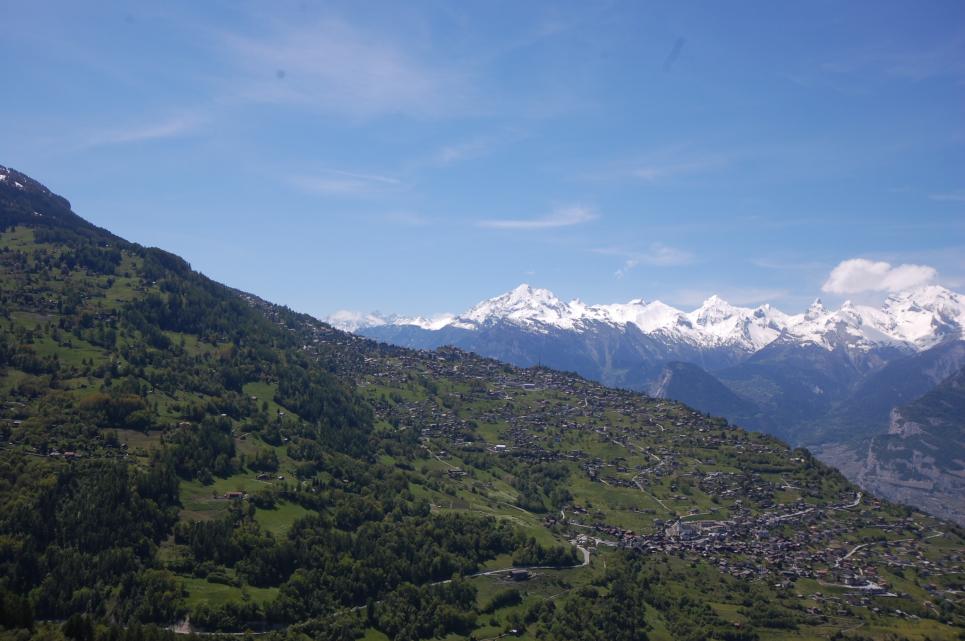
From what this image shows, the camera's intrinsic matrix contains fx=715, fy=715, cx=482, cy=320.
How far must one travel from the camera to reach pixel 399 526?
160625 millimetres

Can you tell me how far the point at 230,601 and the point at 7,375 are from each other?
9738 centimetres

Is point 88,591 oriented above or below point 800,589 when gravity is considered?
below

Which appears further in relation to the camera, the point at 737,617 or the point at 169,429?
the point at 169,429

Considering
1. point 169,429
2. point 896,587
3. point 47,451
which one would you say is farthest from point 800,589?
point 47,451

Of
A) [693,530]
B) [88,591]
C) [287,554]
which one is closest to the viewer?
[88,591]

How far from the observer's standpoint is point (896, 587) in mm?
155625

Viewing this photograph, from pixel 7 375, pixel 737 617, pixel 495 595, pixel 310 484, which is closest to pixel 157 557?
pixel 310 484

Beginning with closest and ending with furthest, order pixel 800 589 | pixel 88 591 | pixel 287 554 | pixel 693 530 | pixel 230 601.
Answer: pixel 88 591, pixel 230 601, pixel 287 554, pixel 800 589, pixel 693 530

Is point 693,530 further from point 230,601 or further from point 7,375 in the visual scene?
point 7,375

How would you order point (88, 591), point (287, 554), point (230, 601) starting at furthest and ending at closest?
point (287, 554), point (230, 601), point (88, 591)

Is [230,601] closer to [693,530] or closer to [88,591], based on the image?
[88,591]

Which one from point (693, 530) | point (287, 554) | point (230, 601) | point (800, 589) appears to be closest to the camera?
point (230, 601)

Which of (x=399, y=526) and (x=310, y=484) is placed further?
(x=310, y=484)

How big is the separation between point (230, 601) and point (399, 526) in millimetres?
50196
